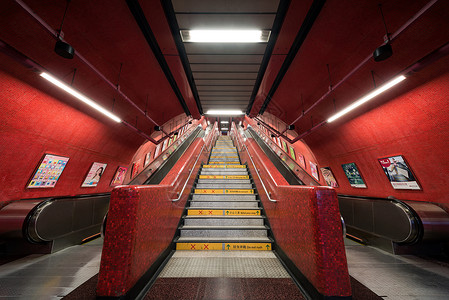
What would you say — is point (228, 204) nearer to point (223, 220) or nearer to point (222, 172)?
point (223, 220)

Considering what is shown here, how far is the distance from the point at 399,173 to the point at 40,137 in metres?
9.65

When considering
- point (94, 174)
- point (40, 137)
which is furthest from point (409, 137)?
point (94, 174)

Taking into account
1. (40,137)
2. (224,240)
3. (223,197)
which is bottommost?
(224,240)

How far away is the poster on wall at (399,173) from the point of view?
4.43 meters

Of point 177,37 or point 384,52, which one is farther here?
point 177,37

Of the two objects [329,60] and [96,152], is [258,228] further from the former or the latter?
[96,152]

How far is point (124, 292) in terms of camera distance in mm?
1513

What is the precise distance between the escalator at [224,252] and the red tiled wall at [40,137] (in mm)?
4113

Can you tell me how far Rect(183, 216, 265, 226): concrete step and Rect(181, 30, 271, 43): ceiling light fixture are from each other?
166 inches

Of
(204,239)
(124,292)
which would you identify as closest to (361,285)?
(204,239)

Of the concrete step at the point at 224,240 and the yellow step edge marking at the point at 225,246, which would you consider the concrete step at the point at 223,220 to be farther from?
the yellow step edge marking at the point at 225,246

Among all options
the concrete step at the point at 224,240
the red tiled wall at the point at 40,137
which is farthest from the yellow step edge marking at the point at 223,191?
the red tiled wall at the point at 40,137

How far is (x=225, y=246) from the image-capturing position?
8.68 feet

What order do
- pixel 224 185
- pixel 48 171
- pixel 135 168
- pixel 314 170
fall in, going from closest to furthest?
pixel 224 185 → pixel 48 171 → pixel 314 170 → pixel 135 168
